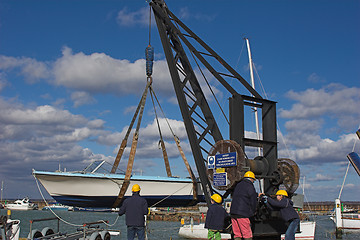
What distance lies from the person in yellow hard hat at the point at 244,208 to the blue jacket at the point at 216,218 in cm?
102

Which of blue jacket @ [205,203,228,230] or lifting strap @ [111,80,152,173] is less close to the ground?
lifting strap @ [111,80,152,173]

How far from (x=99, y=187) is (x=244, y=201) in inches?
432

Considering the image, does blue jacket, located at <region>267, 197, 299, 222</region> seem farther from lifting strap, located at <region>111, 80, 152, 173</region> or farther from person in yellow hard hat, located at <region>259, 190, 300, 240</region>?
lifting strap, located at <region>111, 80, 152, 173</region>

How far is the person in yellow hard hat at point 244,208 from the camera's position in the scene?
8122 millimetres

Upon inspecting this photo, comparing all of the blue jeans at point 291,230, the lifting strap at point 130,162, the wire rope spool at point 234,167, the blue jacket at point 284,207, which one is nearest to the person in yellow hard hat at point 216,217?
the wire rope spool at point 234,167

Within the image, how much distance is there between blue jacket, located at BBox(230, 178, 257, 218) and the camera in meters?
8.11

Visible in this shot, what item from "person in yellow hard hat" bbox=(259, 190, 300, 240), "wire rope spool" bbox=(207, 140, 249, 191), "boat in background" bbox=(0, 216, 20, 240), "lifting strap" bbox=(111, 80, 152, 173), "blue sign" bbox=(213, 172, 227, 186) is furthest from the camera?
"lifting strap" bbox=(111, 80, 152, 173)

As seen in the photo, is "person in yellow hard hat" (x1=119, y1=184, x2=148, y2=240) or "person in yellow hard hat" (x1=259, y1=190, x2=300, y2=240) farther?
"person in yellow hard hat" (x1=259, y1=190, x2=300, y2=240)

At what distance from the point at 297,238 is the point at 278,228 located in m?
17.3

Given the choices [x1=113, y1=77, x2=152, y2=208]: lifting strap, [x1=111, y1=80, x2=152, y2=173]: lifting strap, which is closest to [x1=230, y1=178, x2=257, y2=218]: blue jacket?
[x1=113, y1=77, x2=152, y2=208]: lifting strap

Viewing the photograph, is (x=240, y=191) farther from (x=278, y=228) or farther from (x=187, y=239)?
(x=187, y=239)

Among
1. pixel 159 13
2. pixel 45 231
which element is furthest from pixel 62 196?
pixel 159 13

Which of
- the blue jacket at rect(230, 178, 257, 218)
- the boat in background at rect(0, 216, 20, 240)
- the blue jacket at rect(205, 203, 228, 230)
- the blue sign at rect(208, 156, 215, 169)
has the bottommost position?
the boat in background at rect(0, 216, 20, 240)

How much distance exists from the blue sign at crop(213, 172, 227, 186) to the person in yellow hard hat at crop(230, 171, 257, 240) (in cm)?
177
